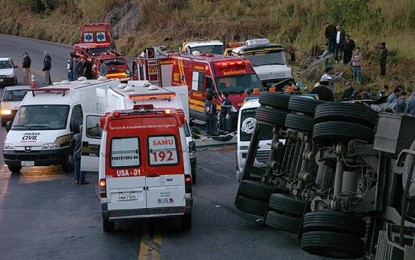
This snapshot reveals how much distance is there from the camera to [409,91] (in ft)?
105

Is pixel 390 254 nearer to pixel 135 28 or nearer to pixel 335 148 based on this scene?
pixel 335 148

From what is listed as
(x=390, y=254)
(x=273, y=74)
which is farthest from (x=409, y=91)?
(x=390, y=254)

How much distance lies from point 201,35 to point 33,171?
1230 inches

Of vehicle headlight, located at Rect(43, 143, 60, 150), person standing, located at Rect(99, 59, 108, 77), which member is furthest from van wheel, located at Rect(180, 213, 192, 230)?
person standing, located at Rect(99, 59, 108, 77)

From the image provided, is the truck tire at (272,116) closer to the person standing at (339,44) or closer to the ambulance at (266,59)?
the ambulance at (266,59)

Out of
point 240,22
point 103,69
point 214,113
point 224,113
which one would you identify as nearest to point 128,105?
point 224,113

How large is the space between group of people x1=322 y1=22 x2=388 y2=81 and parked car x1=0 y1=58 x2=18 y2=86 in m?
19.3

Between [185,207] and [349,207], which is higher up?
[349,207]

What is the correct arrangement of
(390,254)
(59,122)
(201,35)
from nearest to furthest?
(390,254) < (59,122) < (201,35)

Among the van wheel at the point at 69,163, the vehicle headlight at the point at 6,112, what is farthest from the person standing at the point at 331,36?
the van wheel at the point at 69,163

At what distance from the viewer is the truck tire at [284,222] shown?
1454cm

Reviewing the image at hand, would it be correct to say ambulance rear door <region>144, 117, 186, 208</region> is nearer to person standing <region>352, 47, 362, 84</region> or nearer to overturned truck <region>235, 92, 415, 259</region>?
overturned truck <region>235, 92, 415, 259</region>

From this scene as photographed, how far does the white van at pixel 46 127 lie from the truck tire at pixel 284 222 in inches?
459

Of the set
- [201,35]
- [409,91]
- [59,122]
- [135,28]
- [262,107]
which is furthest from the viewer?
[135,28]
